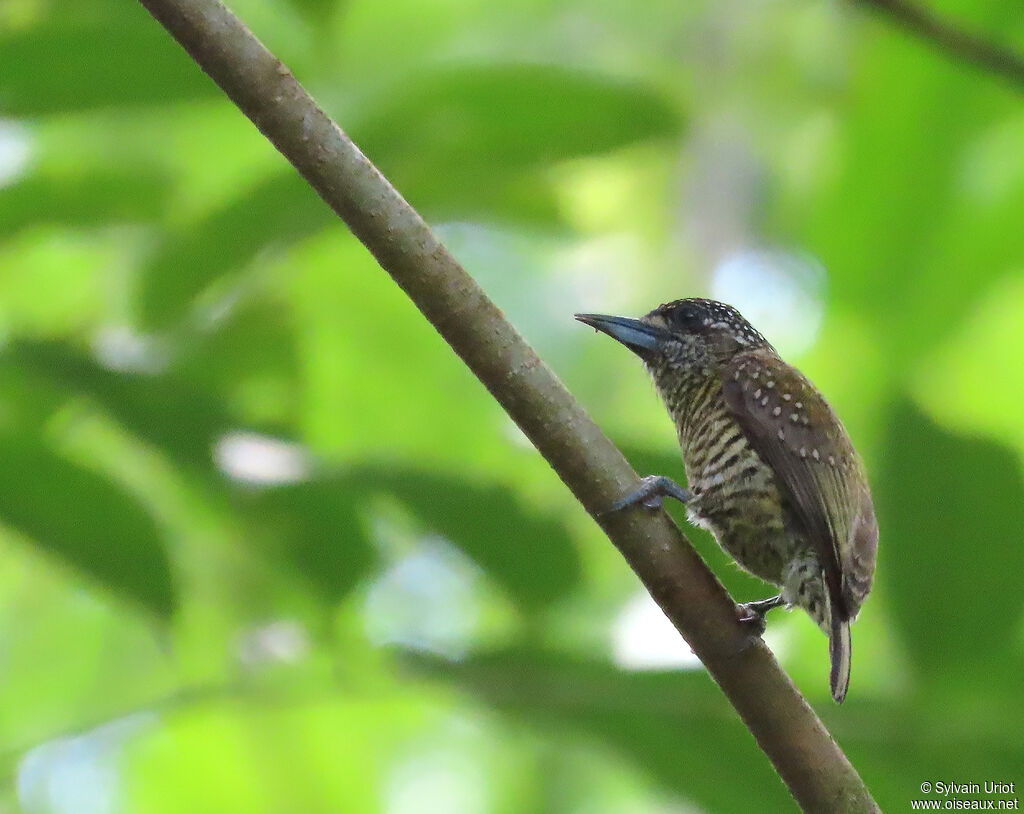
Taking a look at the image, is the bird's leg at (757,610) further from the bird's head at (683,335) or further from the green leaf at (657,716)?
the bird's head at (683,335)

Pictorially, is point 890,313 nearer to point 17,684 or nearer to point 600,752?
point 600,752

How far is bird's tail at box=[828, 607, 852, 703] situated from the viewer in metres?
1.78

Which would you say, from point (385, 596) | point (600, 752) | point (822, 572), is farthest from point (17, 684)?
point (822, 572)

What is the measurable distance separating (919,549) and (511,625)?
0.74 meters

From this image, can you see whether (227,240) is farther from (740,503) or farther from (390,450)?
(740,503)

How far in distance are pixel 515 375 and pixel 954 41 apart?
121 cm

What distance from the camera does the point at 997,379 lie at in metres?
3.04

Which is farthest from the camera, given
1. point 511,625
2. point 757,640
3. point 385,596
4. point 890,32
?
point 890,32

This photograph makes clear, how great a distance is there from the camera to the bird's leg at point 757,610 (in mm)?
1572

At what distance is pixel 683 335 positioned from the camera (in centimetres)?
271

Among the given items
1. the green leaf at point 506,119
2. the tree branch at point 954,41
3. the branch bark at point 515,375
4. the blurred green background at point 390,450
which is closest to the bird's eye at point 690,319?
the blurred green background at point 390,450

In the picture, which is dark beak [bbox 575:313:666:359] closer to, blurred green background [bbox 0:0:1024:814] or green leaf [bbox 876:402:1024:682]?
blurred green background [bbox 0:0:1024:814]

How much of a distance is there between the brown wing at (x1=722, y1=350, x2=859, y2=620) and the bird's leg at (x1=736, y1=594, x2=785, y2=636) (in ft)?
0.31

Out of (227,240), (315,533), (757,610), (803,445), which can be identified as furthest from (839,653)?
(227,240)
